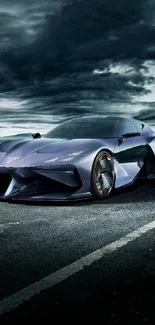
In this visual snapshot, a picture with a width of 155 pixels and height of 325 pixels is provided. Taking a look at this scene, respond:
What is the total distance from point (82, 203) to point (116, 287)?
3.42 meters

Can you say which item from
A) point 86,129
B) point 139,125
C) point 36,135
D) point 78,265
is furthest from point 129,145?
point 78,265

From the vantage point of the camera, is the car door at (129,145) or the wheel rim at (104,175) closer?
the wheel rim at (104,175)

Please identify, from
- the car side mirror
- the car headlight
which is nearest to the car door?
the car headlight

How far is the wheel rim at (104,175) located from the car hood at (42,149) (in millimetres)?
201

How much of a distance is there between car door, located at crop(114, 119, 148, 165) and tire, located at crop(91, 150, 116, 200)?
0.28m

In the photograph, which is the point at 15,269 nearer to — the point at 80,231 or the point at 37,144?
the point at 80,231

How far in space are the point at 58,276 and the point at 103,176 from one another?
355 cm

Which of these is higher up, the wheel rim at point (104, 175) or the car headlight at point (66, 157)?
the car headlight at point (66, 157)

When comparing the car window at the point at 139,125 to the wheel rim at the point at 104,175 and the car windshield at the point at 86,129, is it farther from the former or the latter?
the wheel rim at the point at 104,175

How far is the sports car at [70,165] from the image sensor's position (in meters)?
6.14

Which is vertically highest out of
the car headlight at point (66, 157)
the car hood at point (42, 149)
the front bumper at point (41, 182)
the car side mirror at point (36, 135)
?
the car side mirror at point (36, 135)

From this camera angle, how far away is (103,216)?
525cm

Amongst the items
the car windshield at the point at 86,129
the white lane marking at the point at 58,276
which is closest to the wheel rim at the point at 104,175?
the car windshield at the point at 86,129

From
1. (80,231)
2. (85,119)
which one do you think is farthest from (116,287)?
(85,119)
